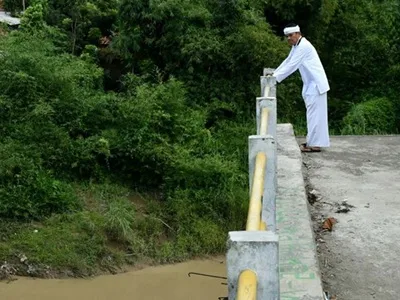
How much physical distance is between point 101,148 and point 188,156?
142 cm

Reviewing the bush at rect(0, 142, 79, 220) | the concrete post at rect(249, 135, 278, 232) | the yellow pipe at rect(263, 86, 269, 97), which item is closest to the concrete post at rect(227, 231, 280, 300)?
the concrete post at rect(249, 135, 278, 232)

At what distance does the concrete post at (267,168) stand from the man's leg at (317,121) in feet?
10.1

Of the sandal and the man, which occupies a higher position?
the man

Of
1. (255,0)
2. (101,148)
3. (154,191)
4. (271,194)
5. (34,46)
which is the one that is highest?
(255,0)

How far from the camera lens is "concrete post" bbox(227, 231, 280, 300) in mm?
1844

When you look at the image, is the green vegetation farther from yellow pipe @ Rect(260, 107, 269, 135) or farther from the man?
yellow pipe @ Rect(260, 107, 269, 135)

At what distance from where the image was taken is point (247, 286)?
1815mm

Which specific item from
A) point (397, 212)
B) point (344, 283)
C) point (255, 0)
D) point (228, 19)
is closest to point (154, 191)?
point (228, 19)

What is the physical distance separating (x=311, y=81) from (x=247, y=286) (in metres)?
4.50

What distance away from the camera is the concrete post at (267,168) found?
2.95 meters

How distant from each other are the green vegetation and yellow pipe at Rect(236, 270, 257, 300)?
700 cm

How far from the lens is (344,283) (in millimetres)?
3371

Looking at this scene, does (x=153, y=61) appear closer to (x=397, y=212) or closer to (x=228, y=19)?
(x=228, y=19)

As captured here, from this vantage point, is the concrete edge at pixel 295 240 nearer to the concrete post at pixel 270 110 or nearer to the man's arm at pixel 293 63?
the concrete post at pixel 270 110
